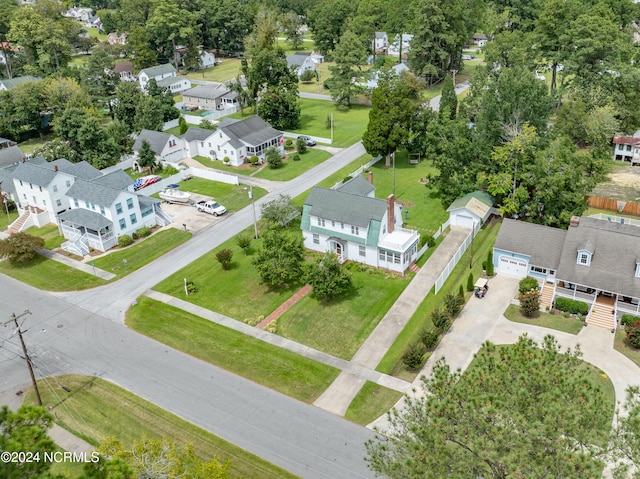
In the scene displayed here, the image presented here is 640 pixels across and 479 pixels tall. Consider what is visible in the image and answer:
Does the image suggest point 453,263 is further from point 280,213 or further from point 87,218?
point 87,218

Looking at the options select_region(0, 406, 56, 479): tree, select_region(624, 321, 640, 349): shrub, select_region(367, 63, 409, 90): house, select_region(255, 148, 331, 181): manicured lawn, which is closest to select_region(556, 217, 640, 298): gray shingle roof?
select_region(624, 321, 640, 349): shrub

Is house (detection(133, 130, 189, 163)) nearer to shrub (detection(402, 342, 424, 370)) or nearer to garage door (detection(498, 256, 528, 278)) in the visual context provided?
garage door (detection(498, 256, 528, 278))

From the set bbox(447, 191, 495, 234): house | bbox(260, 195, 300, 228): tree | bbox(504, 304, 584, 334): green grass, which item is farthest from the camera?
bbox(260, 195, 300, 228): tree

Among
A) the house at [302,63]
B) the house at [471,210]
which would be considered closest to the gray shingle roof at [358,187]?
the house at [471,210]

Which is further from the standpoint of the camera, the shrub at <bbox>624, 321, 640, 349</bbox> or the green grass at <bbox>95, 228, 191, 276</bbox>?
the green grass at <bbox>95, 228, 191, 276</bbox>

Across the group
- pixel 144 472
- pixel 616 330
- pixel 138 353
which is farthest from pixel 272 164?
pixel 144 472

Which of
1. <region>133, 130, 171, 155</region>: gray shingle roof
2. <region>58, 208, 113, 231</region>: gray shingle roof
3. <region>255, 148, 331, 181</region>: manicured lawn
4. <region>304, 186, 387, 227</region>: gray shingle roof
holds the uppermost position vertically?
<region>304, 186, 387, 227</region>: gray shingle roof
